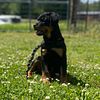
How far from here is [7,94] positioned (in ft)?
17.7

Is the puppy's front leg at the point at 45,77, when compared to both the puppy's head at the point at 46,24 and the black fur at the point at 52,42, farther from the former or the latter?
the puppy's head at the point at 46,24

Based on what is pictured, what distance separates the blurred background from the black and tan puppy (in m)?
14.9

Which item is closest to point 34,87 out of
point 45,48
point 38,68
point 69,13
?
point 45,48

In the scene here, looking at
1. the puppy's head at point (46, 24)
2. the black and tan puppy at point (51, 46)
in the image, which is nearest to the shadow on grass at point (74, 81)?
the black and tan puppy at point (51, 46)

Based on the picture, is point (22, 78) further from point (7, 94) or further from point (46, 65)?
point (7, 94)

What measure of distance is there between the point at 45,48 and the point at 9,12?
23989 millimetres

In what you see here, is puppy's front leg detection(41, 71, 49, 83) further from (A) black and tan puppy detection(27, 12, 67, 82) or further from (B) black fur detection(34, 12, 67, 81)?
(B) black fur detection(34, 12, 67, 81)

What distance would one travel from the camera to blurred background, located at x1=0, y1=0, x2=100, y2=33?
957 inches

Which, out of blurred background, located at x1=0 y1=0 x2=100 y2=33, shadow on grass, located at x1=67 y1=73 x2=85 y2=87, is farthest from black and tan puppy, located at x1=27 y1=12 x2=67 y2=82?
blurred background, located at x1=0 y1=0 x2=100 y2=33

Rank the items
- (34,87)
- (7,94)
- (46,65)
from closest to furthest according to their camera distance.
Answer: (7,94) → (34,87) → (46,65)

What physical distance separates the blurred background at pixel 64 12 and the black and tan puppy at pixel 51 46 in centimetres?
1490

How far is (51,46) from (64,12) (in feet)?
70.5

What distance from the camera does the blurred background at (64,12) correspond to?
2431 cm

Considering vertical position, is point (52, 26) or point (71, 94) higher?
point (52, 26)
